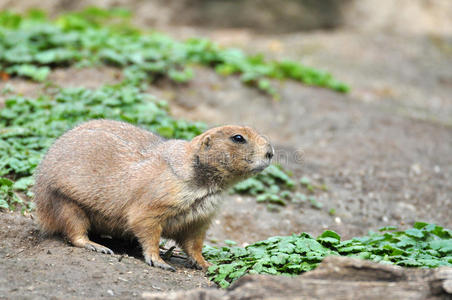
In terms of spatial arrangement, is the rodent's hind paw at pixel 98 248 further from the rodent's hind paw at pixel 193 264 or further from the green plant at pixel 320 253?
the green plant at pixel 320 253

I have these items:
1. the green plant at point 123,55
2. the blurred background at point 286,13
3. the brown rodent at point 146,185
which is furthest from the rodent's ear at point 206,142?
the blurred background at point 286,13

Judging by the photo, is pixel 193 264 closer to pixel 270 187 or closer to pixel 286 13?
pixel 270 187

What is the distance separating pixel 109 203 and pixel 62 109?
337cm

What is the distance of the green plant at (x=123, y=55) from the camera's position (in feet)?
33.0

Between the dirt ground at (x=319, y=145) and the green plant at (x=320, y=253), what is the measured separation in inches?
14.3

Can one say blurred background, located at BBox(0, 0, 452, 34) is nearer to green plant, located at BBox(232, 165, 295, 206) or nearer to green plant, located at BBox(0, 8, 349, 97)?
green plant, located at BBox(0, 8, 349, 97)

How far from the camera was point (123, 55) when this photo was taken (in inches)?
411

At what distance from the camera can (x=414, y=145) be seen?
10570mm

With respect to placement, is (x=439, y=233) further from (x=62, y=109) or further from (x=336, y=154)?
(x=62, y=109)

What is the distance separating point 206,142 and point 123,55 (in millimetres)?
5785

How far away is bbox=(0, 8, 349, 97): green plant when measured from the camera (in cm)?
1005

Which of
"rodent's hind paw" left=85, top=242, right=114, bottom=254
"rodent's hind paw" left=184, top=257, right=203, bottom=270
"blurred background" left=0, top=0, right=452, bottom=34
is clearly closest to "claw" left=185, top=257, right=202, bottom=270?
"rodent's hind paw" left=184, top=257, right=203, bottom=270

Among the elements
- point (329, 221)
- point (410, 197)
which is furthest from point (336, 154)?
point (329, 221)

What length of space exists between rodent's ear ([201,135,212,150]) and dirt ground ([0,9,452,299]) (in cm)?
53
